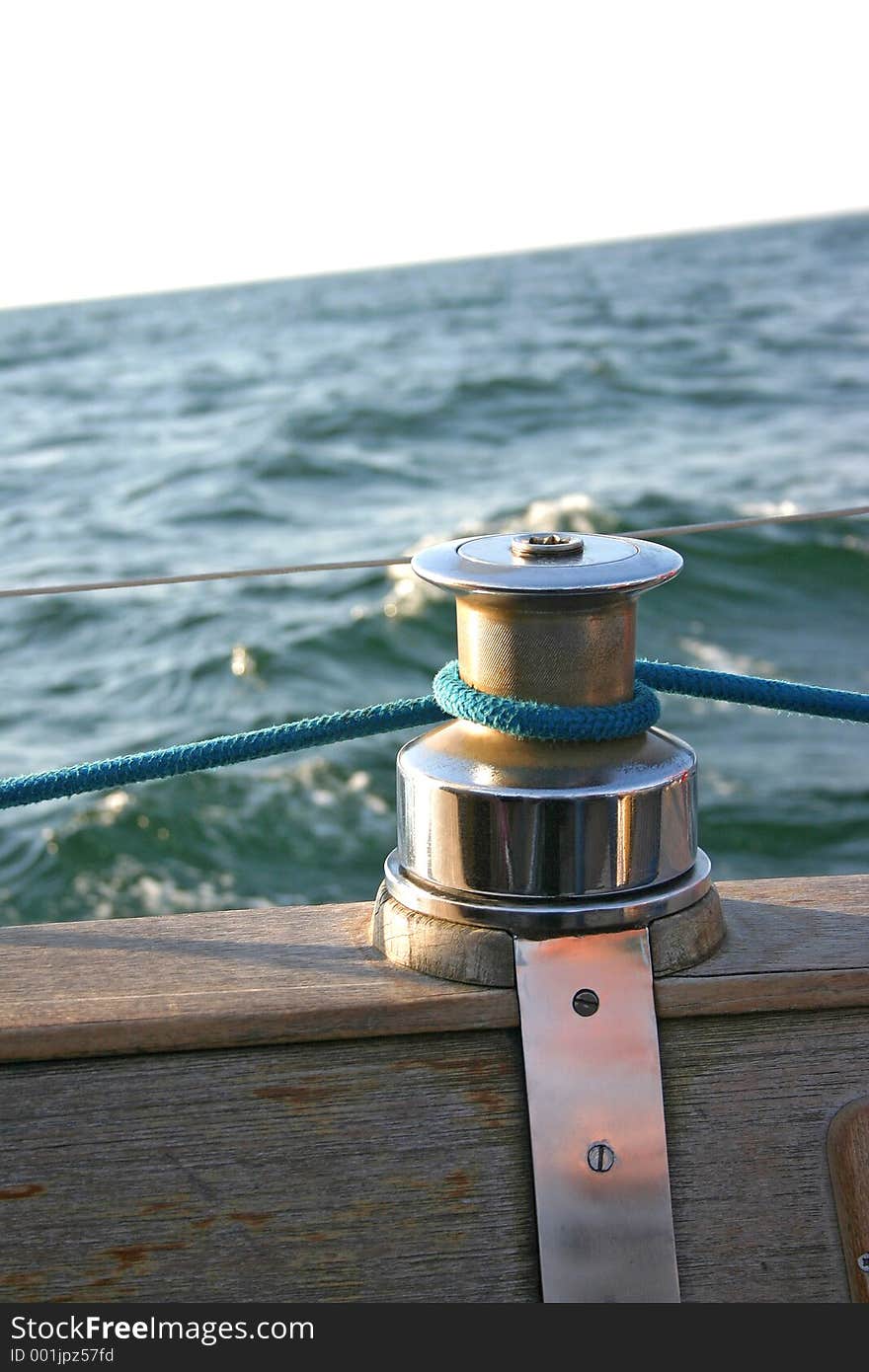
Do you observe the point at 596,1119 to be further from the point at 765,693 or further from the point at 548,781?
the point at 765,693

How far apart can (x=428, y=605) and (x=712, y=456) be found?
343 cm

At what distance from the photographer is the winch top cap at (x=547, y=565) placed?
585 mm

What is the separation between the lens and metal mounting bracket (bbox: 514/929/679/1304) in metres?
0.56

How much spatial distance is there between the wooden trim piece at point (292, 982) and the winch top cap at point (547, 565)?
0.59ft

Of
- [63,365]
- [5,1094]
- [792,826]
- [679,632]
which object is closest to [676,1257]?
[5,1094]

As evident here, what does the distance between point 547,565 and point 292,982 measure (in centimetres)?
23

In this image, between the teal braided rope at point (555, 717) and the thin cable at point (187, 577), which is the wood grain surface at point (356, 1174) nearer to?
the teal braided rope at point (555, 717)

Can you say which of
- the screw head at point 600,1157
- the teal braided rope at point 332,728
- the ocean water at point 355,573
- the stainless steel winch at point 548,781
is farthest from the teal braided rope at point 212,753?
the ocean water at point 355,573

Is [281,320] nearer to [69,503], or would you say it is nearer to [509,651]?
[69,503]

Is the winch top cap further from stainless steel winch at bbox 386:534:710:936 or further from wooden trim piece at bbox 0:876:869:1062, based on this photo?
wooden trim piece at bbox 0:876:869:1062

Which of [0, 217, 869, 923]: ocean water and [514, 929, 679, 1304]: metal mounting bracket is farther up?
[514, 929, 679, 1304]: metal mounting bracket

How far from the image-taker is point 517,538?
0.65 metres

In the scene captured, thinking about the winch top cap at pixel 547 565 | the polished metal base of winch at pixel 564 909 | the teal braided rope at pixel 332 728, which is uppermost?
the winch top cap at pixel 547 565

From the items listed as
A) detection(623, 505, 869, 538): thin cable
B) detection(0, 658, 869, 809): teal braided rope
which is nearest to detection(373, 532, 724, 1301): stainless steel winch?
detection(0, 658, 869, 809): teal braided rope
